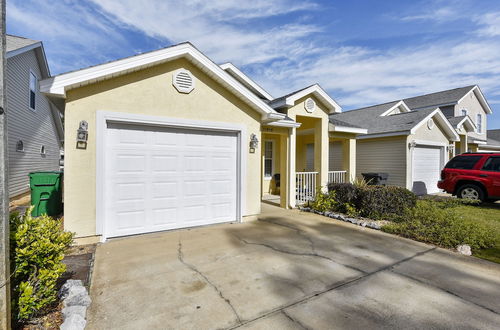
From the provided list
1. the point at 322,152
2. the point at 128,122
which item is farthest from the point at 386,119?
the point at 128,122

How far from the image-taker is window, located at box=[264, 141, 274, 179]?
11.6 m

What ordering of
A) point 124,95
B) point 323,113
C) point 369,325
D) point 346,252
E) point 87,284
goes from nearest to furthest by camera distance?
1. point 369,325
2. point 87,284
3. point 346,252
4. point 124,95
5. point 323,113

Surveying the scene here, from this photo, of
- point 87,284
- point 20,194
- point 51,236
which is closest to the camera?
point 51,236

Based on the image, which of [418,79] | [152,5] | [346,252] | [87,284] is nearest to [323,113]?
[346,252]

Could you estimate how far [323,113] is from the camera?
366 inches

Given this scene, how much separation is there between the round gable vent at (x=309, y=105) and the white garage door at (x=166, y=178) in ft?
12.0

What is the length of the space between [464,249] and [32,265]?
6950 millimetres

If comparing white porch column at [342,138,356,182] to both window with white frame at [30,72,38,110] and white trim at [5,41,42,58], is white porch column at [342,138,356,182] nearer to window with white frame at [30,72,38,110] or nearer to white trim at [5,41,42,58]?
white trim at [5,41,42,58]

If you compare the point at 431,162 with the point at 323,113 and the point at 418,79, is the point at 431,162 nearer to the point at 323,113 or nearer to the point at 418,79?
the point at 418,79

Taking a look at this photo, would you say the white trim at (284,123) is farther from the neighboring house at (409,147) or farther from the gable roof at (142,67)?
the neighboring house at (409,147)

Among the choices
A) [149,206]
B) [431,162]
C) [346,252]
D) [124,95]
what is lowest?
[346,252]

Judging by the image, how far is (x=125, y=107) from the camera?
514 centimetres

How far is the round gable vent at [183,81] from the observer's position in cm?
562

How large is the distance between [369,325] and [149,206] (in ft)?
15.5
